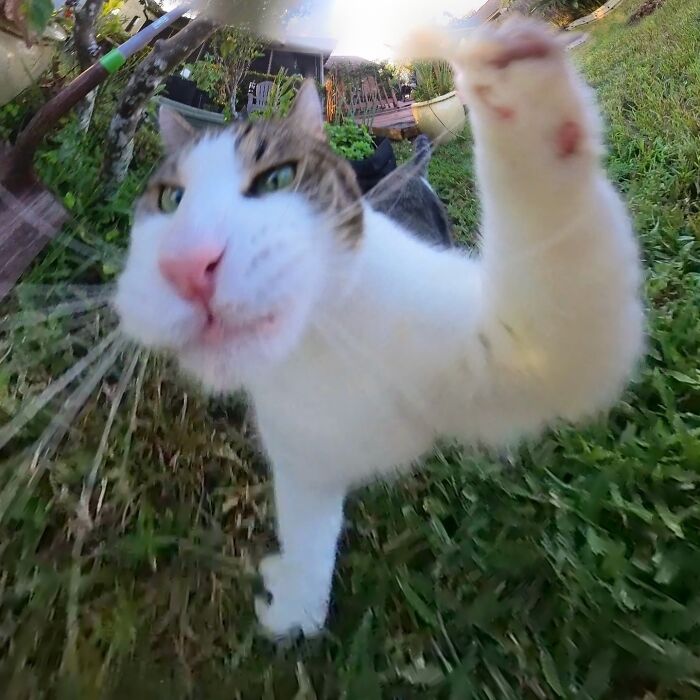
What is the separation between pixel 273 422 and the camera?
0.32m

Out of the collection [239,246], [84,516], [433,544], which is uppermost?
[239,246]

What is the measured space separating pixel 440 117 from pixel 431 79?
2 cm

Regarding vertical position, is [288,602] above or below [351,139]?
below

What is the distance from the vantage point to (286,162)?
0.95 ft

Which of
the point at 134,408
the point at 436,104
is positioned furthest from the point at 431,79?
the point at 134,408

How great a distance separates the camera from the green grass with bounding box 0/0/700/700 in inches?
11.5

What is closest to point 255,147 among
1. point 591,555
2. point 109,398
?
point 109,398

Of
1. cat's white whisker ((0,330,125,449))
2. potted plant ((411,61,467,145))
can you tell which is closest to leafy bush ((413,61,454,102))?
potted plant ((411,61,467,145))

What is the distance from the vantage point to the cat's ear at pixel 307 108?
0.32 metres

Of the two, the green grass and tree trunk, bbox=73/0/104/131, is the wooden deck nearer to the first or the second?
the green grass

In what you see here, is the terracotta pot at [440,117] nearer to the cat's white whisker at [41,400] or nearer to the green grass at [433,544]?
the green grass at [433,544]

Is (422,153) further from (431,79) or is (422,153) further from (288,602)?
(288,602)

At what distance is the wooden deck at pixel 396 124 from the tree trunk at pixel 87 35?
0.48ft

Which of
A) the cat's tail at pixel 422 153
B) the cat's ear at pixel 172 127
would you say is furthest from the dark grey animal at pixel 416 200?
the cat's ear at pixel 172 127
